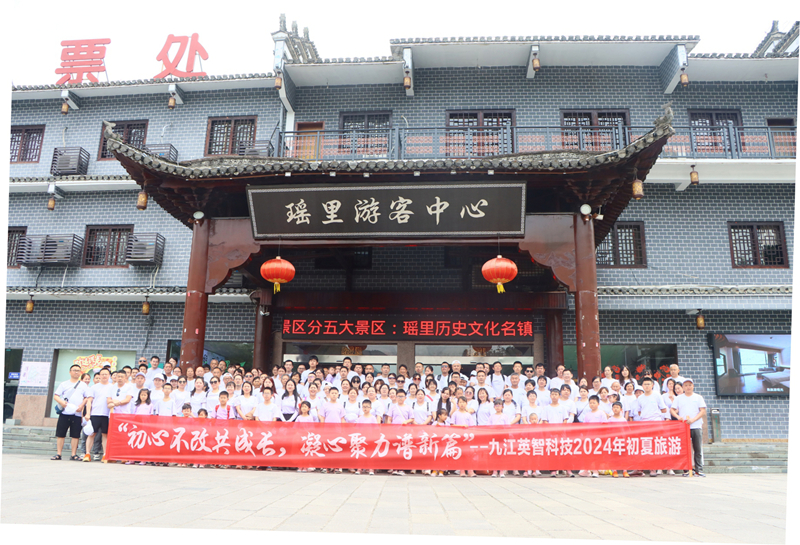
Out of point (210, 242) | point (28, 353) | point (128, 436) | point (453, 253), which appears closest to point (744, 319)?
point (453, 253)

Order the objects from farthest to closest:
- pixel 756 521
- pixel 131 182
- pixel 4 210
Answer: pixel 131 182, pixel 4 210, pixel 756 521

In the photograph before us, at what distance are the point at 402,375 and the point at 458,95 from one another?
7181mm

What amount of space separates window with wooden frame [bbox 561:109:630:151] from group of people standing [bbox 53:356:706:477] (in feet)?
17.2

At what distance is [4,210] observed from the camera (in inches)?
194

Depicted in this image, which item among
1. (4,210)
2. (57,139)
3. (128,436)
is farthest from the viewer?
(57,139)

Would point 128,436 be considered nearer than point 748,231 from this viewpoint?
Yes

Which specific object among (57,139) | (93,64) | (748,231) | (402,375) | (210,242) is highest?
(93,64)

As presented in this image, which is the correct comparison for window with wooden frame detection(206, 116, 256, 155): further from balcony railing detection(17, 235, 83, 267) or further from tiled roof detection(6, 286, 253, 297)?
balcony railing detection(17, 235, 83, 267)

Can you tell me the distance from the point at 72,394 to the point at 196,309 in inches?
86.0

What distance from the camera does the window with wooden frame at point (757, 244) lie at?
11484 millimetres

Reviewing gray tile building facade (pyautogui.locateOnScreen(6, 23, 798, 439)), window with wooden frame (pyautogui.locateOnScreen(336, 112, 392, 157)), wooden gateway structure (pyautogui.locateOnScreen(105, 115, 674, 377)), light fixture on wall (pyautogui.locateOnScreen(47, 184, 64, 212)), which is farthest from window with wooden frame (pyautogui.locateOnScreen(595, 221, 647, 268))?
light fixture on wall (pyautogui.locateOnScreen(47, 184, 64, 212))

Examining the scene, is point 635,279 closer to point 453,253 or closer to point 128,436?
point 453,253

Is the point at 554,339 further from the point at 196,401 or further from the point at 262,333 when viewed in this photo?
the point at 196,401

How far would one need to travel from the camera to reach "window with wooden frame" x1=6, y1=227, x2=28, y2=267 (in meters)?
13.1
